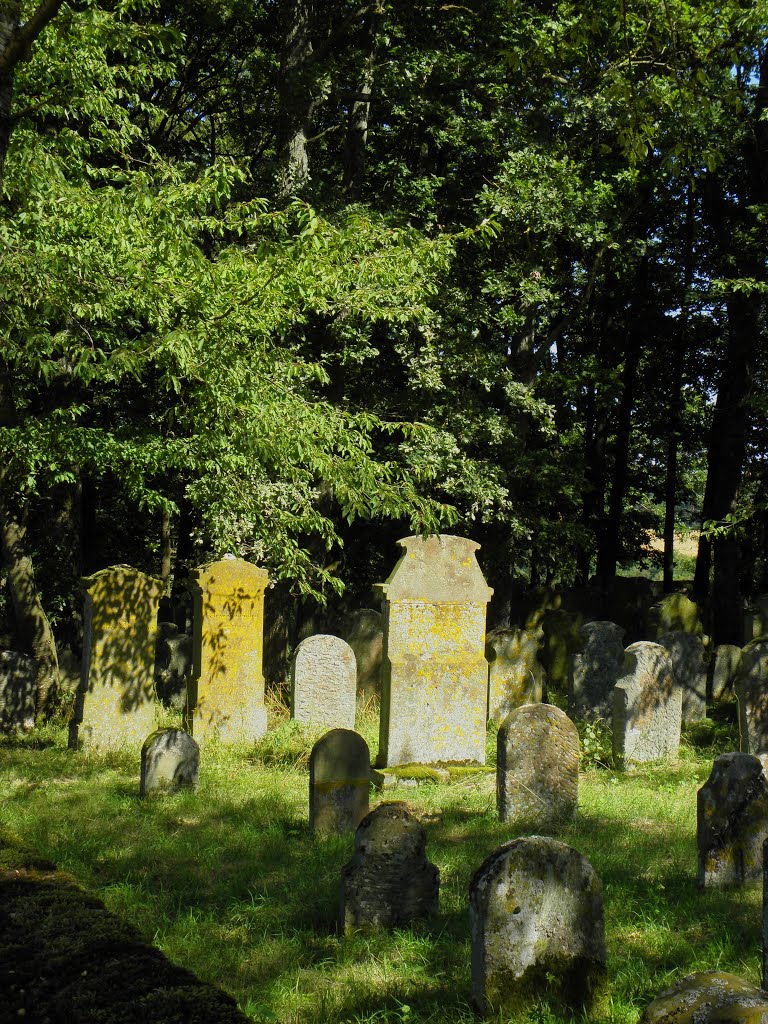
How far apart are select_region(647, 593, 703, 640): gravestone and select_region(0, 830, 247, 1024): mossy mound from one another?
552 inches

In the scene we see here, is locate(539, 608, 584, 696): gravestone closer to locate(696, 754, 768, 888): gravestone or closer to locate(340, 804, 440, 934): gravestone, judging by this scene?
locate(696, 754, 768, 888): gravestone

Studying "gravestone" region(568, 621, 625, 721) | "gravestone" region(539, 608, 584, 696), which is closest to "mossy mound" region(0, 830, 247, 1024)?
"gravestone" region(568, 621, 625, 721)

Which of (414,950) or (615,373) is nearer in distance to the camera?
(414,950)

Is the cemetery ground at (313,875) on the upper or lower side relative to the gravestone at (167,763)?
lower

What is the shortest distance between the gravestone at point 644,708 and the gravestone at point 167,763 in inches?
176

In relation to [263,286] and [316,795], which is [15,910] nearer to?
[316,795]

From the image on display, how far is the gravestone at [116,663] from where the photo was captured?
36.8 feet

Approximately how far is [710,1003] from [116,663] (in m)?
9.32

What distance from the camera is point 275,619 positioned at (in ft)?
51.5

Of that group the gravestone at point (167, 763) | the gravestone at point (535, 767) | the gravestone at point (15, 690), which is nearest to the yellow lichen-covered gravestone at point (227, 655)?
the gravestone at point (15, 690)

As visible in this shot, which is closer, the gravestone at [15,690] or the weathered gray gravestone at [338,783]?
the weathered gray gravestone at [338,783]

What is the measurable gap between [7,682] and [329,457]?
5005 millimetres

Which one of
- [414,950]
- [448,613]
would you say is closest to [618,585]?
[448,613]

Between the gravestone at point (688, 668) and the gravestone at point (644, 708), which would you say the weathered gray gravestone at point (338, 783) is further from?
the gravestone at point (688, 668)
